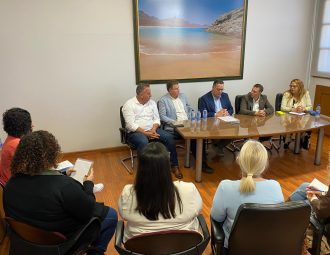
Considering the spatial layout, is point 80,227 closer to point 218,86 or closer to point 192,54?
point 218,86

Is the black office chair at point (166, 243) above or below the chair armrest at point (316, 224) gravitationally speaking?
above

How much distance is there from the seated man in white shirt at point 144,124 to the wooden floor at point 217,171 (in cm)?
41

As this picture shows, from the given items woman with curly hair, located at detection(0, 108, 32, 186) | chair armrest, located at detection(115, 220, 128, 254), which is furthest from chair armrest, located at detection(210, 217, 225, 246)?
woman with curly hair, located at detection(0, 108, 32, 186)

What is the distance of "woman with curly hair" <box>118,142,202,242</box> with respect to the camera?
4.79 feet

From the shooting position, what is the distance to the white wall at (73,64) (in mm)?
3707

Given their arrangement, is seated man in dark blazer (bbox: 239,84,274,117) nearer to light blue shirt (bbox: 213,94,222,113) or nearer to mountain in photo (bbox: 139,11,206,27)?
light blue shirt (bbox: 213,94,222,113)

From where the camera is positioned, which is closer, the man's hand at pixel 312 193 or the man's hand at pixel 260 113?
the man's hand at pixel 312 193

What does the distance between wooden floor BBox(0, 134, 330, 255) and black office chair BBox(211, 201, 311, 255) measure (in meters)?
1.29

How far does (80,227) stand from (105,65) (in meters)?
2.94

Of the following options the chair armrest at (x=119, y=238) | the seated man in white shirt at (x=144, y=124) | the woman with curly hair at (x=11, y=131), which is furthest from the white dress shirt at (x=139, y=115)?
the chair armrest at (x=119, y=238)

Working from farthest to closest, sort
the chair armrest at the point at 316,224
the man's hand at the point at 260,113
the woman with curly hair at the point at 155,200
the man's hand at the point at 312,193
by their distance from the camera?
the man's hand at the point at 260,113 < the man's hand at the point at 312,193 < the chair armrest at the point at 316,224 < the woman with curly hair at the point at 155,200

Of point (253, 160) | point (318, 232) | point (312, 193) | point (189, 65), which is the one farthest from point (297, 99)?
point (253, 160)

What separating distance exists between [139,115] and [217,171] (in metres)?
1.34

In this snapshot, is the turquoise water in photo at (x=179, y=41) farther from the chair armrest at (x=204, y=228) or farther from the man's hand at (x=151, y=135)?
the chair armrest at (x=204, y=228)
